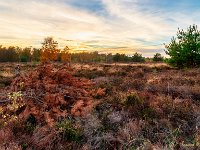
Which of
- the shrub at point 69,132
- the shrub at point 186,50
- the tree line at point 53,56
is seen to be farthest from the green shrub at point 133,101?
the tree line at point 53,56

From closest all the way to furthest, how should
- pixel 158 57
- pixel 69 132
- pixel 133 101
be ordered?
1. pixel 69 132
2. pixel 133 101
3. pixel 158 57

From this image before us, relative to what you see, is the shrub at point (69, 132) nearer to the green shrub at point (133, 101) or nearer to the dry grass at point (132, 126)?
the dry grass at point (132, 126)

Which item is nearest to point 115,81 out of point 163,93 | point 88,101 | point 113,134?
point 163,93

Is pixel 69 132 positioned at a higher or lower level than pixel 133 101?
lower

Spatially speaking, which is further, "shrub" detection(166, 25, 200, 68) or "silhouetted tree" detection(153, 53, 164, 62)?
"silhouetted tree" detection(153, 53, 164, 62)

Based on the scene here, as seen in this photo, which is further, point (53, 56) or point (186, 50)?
point (53, 56)

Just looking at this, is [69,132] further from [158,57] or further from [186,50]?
[158,57]

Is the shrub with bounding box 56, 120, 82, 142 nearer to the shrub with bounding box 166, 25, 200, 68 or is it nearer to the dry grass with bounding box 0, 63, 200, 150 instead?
the dry grass with bounding box 0, 63, 200, 150

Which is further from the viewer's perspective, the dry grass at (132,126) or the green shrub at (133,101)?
the green shrub at (133,101)

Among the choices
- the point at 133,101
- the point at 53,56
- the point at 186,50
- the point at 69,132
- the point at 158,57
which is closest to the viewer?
the point at 69,132

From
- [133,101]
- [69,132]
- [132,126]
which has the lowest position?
[69,132]

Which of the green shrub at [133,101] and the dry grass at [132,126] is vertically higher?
the green shrub at [133,101]

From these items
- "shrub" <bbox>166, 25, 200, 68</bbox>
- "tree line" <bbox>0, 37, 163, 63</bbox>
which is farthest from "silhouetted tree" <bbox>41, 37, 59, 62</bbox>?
"shrub" <bbox>166, 25, 200, 68</bbox>

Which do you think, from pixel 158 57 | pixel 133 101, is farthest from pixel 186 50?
pixel 158 57
